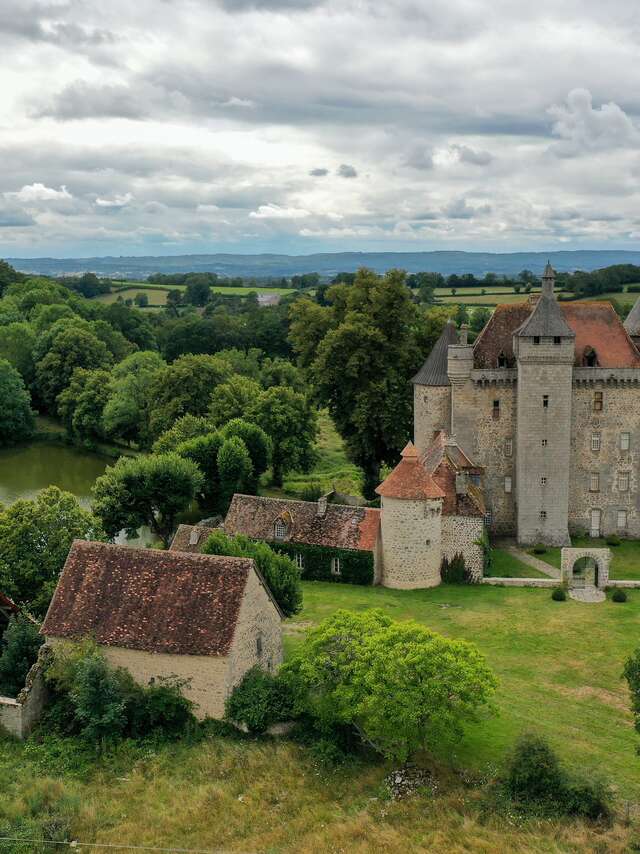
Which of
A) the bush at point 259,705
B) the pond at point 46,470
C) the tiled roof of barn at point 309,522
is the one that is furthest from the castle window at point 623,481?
the pond at point 46,470

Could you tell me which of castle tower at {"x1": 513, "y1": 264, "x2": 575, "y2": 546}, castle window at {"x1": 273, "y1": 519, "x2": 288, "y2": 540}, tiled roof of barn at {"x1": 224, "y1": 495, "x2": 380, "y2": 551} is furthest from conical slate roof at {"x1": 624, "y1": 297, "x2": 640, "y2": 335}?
castle window at {"x1": 273, "y1": 519, "x2": 288, "y2": 540}

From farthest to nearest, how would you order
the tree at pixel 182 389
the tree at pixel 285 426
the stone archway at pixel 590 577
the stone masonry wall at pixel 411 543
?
the tree at pixel 182 389 < the tree at pixel 285 426 < the stone archway at pixel 590 577 < the stone masonry wall at pixel 411 543

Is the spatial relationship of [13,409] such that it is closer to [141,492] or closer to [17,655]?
[141,492]

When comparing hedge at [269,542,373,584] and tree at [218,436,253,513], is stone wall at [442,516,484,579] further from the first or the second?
tree at [218,436,253,513]

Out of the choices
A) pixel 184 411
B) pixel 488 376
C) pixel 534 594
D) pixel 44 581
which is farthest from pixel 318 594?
pixel 184 411

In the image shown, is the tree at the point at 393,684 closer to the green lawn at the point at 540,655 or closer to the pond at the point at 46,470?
the green lawn at the point at 540,655

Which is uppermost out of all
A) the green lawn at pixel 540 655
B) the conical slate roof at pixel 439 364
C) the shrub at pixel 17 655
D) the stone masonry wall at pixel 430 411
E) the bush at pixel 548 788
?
the conical slate roof at pixel 439 364

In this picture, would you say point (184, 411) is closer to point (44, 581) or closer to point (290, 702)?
point (44, 581)

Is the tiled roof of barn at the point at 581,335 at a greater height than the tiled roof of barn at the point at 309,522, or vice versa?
the tiled roof of barn at the point at 581,335
